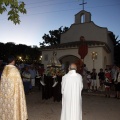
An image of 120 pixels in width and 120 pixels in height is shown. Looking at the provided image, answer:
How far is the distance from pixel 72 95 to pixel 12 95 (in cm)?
187

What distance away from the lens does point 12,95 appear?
628 centimetres

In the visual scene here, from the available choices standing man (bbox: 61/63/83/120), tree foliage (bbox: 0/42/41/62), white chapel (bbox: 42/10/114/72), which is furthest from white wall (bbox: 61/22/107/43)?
tree foliage (bbox: 0/42/41/62)

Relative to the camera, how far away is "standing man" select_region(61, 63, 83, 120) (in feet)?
22.8

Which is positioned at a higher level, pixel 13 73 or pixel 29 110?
pixel 13 73

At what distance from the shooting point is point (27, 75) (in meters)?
14.5

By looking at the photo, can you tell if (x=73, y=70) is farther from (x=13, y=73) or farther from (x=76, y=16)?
(x=76, y=16)

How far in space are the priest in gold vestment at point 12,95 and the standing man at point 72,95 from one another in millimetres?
1387

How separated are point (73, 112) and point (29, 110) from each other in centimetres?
351

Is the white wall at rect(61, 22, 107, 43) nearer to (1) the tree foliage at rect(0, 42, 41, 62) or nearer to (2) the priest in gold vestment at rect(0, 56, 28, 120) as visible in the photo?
(2) the priest in gold vestment at rect(0, 56, 28, 120)

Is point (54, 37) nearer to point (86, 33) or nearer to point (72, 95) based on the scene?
point (86, 33)

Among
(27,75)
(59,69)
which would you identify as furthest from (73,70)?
(27,75)

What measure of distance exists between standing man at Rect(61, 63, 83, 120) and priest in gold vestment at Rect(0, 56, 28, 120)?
4.55 ft

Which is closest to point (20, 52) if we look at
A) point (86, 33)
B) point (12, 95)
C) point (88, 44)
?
point (86, 33)

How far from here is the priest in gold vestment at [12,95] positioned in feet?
20.6
